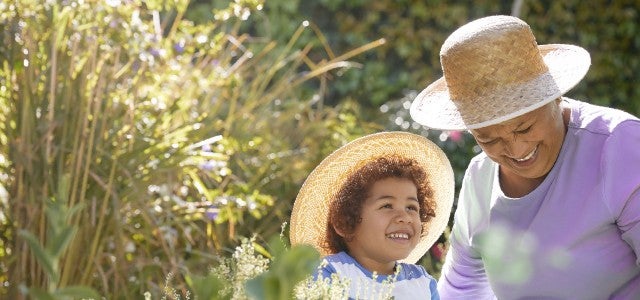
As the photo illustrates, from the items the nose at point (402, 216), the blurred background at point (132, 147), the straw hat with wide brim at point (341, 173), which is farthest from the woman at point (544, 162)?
the blurred background at point (132, 147)

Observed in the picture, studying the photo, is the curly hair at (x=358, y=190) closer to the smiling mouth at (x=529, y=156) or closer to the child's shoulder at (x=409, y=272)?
the child's shoulder at (x=409, y=272)

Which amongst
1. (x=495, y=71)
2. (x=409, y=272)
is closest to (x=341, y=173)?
(x=409, y=272)

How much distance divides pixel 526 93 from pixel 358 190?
27.9 inches

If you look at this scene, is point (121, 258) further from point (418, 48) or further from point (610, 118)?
point (418, 48)

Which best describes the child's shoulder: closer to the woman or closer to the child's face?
the child's face

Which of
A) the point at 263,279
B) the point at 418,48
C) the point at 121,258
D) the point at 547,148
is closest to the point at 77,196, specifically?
the point at 121,258

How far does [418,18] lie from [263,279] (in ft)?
22.3

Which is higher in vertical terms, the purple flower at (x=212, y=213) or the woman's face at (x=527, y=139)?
the woman's face at (x=527, y=139)

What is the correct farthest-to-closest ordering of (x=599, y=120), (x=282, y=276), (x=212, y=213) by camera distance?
1. (x=212, y=213)
2. (x=599, y=120)
3. (x=282, y=276)

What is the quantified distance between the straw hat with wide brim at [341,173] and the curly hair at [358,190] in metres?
0.02

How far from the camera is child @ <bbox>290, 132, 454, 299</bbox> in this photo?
2824 mm

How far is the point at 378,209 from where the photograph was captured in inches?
113

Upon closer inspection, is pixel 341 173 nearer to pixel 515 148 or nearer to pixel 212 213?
pixel 515 148

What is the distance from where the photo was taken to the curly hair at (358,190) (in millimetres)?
2938
